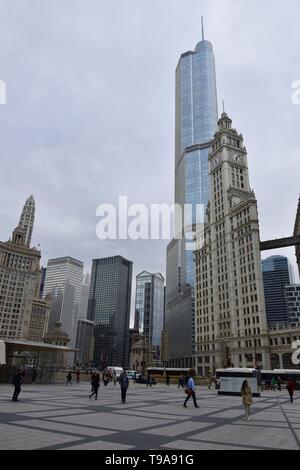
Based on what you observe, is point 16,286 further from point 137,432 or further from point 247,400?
point 137,432

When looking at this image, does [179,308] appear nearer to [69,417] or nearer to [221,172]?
[221,172]

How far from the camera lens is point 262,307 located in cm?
8631

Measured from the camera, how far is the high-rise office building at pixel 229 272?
3467 inches

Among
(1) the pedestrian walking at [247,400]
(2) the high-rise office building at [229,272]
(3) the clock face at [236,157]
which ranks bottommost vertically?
(1) the pedestrian walking at [247,400]

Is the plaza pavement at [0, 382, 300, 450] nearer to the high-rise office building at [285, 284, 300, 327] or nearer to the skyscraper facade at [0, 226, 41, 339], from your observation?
the skyscraper facade at [0, 226, 41, 339]

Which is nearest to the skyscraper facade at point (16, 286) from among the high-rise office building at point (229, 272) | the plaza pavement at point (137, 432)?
the high-rise office building at point (229, 272)

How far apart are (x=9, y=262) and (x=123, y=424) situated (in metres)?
155

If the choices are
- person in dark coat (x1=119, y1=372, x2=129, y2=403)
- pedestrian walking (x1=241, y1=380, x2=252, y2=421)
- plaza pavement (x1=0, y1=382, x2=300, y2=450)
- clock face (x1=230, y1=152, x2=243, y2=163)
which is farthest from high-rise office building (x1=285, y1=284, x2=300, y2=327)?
plaza pavement (x1=0, y1=382, x2=300, y2=450)

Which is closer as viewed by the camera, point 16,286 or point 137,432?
point 137,432

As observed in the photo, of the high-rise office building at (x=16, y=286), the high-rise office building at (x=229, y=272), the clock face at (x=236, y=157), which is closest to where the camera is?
the high-rise office building at (x=229, y=272)

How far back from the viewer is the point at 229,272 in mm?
100062

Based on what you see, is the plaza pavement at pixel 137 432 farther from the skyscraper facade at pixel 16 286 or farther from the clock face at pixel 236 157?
the skyscraper facade at pixel 16 286

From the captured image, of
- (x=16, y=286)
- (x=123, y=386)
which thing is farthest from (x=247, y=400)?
(x=16, y=286)

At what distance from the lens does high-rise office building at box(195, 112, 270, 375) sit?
88062 millimetres
